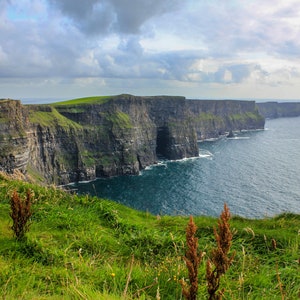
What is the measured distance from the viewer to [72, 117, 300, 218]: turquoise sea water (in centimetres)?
6744

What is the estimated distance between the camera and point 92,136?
4515 inches

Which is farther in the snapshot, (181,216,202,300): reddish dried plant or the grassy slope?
the grassy slope

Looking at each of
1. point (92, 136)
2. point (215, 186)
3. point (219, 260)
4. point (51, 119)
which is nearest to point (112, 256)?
point (219, 260)

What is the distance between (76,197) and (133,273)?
21.8 feet

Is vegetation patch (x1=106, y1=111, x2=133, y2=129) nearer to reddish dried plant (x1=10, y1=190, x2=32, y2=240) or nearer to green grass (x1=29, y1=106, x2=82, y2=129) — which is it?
green grass (x1=29, y1=106, x2=82, y2=129)

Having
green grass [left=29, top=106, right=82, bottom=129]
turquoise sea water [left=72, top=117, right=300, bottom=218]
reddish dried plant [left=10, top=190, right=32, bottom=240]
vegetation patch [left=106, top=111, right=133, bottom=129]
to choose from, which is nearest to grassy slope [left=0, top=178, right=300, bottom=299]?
reddish dried plant [left=10, top=190, right=32, bottom=240]

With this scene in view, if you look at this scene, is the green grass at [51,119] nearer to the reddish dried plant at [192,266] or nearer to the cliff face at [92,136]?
the cliff face at [92,136]

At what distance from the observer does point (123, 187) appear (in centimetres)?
9112

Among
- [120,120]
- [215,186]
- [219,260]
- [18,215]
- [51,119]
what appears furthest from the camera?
[120,120]

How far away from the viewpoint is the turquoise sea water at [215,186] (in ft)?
221

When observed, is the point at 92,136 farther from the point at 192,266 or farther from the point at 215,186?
the point at 192,266

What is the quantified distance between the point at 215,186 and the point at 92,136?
51.3 meters

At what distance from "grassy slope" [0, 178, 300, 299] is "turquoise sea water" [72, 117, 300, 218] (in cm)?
3552

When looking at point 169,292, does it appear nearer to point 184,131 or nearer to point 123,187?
point 123,187
